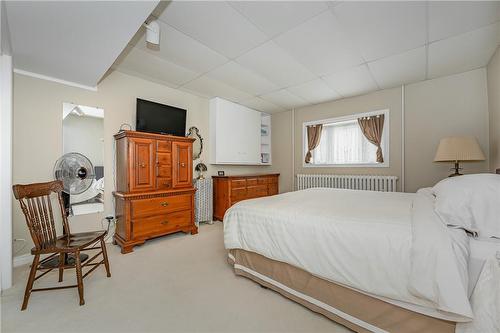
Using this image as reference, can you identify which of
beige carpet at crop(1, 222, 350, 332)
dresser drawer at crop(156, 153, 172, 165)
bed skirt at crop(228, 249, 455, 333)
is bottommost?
beige carpet at crop(1, 222, 350, 332)

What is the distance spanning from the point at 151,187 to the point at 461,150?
4.15 m

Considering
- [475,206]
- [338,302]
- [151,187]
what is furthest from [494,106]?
[151,187]

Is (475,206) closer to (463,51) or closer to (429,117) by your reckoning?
(463,51)

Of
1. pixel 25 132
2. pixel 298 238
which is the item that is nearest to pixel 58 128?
pixel 25 132

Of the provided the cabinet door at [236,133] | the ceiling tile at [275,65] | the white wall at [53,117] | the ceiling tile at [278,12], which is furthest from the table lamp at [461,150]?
the white wall at [53,117]

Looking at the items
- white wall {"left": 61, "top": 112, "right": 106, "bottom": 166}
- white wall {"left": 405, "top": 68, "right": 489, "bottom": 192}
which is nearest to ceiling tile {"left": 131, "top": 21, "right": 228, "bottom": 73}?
white wall {"left": 61, "top": 112, "right": 106, "bottom": 166}

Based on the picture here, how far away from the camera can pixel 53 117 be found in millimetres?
2691

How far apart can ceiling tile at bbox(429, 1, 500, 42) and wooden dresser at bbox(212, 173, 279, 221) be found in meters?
3.48

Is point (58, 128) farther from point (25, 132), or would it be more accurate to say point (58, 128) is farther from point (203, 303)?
point (203, 303)

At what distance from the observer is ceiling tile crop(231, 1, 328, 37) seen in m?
1.84

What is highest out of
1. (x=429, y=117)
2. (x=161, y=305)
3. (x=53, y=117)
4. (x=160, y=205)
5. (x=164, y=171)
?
(x=429, y=117)

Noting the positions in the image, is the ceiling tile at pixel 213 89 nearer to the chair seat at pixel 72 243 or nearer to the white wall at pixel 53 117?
the white wall at pixel 53 117

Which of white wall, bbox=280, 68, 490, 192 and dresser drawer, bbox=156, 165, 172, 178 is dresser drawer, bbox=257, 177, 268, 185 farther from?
dresser drawer, bbox=156, 165, 172, 178

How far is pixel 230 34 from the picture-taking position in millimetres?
2246
